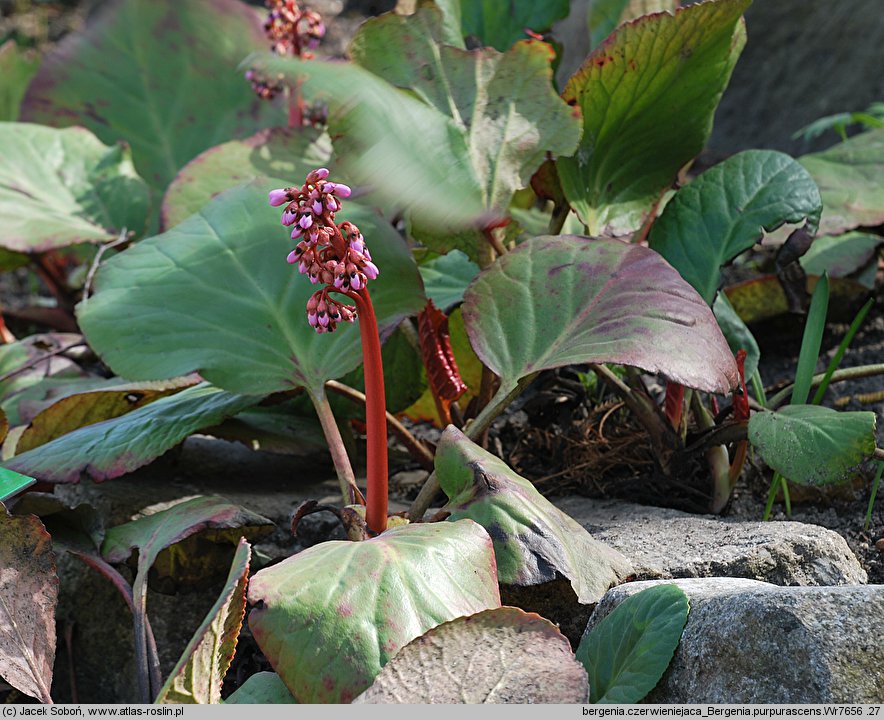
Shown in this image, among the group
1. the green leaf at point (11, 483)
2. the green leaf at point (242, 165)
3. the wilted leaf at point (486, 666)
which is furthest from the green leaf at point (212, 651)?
the green leaf at point (242, 165)

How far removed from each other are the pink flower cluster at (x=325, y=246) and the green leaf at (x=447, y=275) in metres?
0.44

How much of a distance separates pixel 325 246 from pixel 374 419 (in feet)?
0.56

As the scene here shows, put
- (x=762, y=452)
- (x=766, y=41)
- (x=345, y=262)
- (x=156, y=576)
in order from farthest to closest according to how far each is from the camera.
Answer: (x=766, y=41), (x=156, y=576), (x=762, y=452), (x=345, y=262)

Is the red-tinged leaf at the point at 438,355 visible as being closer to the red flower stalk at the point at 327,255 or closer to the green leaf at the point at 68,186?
the red flower stalk at the point at 327,255

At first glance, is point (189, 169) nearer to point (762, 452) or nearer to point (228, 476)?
point (228, 476)

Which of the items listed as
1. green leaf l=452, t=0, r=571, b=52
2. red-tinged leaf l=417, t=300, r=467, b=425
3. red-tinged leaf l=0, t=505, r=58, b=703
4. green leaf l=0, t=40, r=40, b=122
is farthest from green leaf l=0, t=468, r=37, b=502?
green leaf l=0, t=40, r=40, b=122

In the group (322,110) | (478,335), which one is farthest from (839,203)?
(322,110)

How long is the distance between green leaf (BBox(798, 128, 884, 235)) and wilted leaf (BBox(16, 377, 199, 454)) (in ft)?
3.03

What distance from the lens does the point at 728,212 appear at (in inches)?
46.5

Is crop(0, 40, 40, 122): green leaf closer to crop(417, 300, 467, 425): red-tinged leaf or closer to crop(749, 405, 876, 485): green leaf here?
crop(417, 300, 467, 425): red-tinged leaf

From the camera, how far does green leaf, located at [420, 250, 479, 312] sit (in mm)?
1305

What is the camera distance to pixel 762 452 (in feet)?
3.08

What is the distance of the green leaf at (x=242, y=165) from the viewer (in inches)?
58.8

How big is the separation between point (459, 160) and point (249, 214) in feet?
0.86
